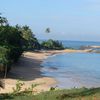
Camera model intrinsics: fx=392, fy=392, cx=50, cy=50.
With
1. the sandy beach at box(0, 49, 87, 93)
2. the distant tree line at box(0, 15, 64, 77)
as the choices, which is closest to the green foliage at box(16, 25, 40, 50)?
the distant tree line at box(0, 15, 64, 77)

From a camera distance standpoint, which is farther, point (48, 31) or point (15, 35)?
point (48, 31)

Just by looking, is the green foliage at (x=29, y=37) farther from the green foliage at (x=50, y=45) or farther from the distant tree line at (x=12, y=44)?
the green foliage at (x=50, y=45)

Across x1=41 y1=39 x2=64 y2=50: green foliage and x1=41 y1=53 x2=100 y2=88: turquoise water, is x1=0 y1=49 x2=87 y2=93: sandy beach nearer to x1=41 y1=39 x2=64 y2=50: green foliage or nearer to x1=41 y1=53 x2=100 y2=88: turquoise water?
x1=41 y1=53 x2=100 y2=88: turquoise water

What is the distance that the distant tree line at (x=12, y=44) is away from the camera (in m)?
33.6

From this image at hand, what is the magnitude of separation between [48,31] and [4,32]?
84977mm

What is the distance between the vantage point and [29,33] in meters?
91.0

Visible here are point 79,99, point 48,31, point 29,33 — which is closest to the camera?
point 79,99

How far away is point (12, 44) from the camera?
50406 millimetres

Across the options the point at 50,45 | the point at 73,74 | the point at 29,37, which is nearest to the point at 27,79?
the point at 73,74

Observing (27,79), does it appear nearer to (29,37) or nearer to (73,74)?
(73,74)

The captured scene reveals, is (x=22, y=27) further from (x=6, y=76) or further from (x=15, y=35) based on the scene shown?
(x=6, y=76)

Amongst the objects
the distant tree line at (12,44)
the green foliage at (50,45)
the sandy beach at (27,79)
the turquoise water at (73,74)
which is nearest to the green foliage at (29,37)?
the distant tree line at (12,44)

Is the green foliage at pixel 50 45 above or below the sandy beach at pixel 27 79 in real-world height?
above

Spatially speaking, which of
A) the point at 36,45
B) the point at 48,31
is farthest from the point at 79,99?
the point at 48,31
